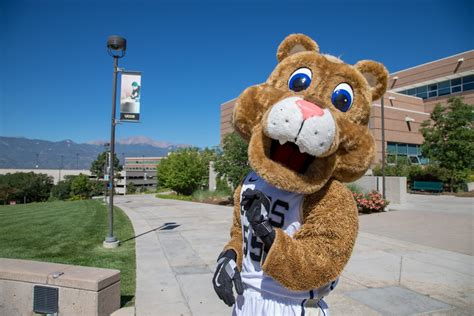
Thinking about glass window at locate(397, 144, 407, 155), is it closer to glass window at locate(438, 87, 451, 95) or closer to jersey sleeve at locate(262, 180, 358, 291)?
glass window at locate(438, 87, 451, 95)

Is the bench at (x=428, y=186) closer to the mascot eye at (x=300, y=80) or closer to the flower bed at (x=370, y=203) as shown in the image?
the flower bed at (x=370, y=203)

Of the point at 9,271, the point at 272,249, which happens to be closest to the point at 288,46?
the point at 272,249

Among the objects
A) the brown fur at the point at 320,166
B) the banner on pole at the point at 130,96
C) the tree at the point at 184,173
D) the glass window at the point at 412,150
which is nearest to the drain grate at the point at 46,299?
the brown fur at the point at 320,166

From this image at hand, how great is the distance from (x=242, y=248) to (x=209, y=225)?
9.02 meters

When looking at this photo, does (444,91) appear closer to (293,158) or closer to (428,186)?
Answer: (428,186)

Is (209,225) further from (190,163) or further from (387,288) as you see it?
(190,163)

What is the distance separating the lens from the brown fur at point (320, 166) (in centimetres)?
165

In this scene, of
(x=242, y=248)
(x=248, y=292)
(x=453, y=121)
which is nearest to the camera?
(x=248, y=292)

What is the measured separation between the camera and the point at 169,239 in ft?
28.2

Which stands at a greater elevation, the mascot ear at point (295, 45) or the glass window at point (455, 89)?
the glass window at point (455, 89)

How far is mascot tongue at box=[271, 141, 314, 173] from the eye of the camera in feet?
5.81

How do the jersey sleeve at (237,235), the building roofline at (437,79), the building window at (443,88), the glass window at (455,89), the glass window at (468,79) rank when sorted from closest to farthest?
the jersey sleeve at (237,235) → the glass window at (468,79) → the building roofline at (437,79) → the building window at (443,88) → the glass window at (455,89)

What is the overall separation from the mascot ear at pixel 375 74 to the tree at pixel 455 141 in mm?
25462

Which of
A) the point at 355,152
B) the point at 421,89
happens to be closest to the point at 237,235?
the point at 355,152
